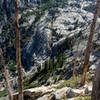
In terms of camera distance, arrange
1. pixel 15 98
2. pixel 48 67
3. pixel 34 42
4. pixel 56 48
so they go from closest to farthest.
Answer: pixel 15 98 → pixel 48 67 → pixel 56 48 → pixel 34 42

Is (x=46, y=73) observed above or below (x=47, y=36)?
below

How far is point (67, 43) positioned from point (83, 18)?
3440 inches

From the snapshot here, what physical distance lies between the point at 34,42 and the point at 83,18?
250ft

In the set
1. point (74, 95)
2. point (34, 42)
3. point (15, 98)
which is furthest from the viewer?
point (34, 42)

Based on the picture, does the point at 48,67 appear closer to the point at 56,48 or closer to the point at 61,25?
the point at 56,48

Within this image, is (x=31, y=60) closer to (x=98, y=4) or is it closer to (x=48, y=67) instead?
(x=48, y=67)

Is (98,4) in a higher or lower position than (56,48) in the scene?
higher

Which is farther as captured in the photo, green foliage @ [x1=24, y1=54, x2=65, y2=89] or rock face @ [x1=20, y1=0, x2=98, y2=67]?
rock face @ [x1=20, y1=0, x2=98, y2=67]

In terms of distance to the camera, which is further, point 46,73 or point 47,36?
point 47,36

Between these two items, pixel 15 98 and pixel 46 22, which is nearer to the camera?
pixel 15 98

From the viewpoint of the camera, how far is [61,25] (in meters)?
175

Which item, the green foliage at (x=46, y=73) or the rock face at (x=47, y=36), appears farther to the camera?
the rock face at (x=47, y=36)

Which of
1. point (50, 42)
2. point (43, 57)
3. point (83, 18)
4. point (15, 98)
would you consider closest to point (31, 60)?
point (43, 57)

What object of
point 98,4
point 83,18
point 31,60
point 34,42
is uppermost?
point 98,4
